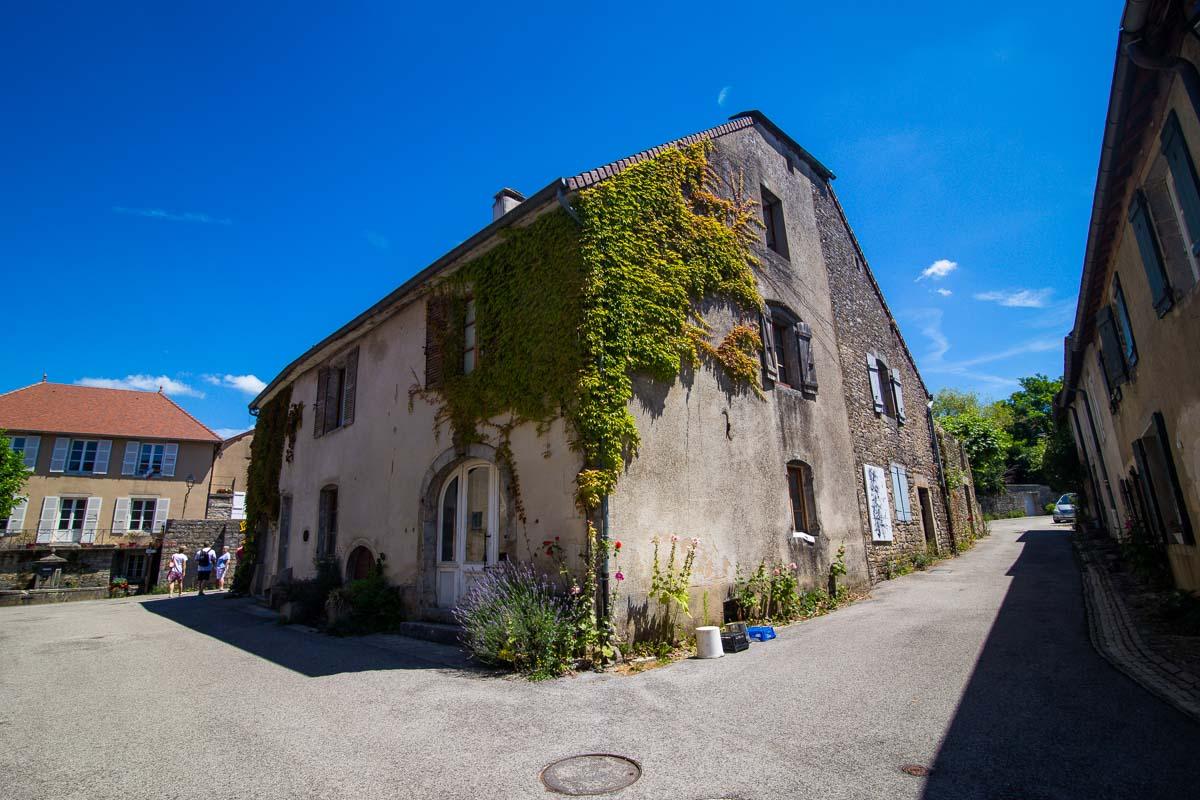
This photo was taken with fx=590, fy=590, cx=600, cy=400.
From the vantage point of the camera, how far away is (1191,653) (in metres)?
5.14

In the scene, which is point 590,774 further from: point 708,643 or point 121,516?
point 121,516

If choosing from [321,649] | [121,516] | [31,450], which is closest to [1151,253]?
[321,649]

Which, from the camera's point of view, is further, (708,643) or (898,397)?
(898,397)

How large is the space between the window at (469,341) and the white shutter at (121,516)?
26900mm

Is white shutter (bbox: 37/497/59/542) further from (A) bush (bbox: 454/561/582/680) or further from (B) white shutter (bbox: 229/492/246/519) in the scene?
(A) bush (bbox: 454/561/582/680)

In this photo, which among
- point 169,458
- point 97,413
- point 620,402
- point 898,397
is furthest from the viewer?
point 169,458

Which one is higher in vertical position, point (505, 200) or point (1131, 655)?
point (505, 200)

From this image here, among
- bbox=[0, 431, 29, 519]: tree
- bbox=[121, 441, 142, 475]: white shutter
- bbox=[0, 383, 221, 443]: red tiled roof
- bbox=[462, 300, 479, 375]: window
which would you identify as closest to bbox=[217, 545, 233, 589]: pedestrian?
bbox=[0, 431, 29, 519]: tree

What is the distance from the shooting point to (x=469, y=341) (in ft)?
31.3

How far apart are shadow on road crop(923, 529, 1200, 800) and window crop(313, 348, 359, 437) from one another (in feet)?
37.7

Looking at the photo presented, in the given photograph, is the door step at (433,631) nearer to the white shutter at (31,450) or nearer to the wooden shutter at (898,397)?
the wooden shutter at (898,397)

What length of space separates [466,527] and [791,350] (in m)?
6.77

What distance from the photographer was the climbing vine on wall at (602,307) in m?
7.25

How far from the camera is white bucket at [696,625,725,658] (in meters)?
6.74
